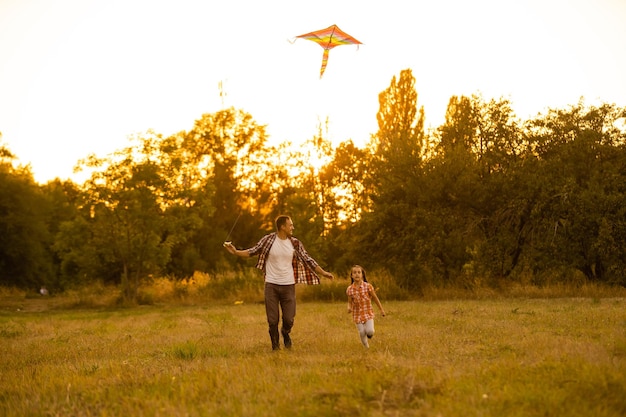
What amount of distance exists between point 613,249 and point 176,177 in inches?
788

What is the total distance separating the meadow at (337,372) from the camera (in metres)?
6.11

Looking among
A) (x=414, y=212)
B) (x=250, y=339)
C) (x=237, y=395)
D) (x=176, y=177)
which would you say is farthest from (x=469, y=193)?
(x=237, y=395)

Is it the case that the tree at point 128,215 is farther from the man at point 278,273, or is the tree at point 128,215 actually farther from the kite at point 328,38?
the man at point 278,273

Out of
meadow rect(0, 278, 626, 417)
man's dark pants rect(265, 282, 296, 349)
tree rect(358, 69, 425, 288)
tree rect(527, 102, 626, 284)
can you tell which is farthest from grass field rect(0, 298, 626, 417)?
tree rect(358, 69, 425, 288)

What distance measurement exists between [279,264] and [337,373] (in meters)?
3.69

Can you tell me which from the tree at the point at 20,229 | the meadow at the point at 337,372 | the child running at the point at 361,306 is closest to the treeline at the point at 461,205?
the tree at the point at 20,229

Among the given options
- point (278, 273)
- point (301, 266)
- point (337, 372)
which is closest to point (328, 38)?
point (301, 266)

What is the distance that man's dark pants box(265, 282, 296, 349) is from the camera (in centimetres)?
1109

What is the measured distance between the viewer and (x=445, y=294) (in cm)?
2681

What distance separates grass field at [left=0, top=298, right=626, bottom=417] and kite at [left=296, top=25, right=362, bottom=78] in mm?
6747

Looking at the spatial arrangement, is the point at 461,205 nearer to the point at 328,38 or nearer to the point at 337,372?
the point at 328,38

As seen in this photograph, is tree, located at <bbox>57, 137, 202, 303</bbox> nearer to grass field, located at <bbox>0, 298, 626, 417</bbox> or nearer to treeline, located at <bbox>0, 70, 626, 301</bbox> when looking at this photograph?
treeline, located at <bbox>0, 70, 626, 301</bbox>

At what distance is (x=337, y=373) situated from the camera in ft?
25.2

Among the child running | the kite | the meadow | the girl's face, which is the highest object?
the kite
